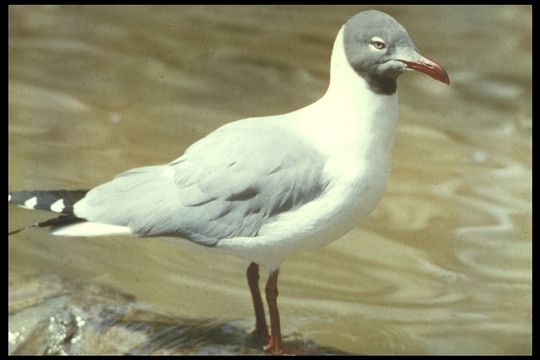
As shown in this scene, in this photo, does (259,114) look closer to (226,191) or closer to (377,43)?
(226,191)

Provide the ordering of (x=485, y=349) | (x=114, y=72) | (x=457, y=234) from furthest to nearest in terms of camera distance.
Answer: (x=114, y=72) < (x=457, y=234) < (x=485, y=349)

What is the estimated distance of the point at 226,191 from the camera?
241cm

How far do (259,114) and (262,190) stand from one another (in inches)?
104

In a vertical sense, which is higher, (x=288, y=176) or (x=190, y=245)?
(x=288, y=176)

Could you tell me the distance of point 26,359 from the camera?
9.43 feet

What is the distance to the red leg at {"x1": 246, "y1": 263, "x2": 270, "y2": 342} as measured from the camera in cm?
266

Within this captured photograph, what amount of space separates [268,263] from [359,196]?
30cm

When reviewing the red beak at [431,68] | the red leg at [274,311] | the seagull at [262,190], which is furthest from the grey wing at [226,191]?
the red beak at [431,68]

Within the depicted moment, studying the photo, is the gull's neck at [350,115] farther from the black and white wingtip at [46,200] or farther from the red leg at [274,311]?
the black and white wingtip at [46,200]

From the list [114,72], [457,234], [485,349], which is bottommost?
[485,349]

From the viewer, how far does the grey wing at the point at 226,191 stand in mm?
2381

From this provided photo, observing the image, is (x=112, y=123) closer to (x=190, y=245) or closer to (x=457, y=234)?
(x=457, y=234)

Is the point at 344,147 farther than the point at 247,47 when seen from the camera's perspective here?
No

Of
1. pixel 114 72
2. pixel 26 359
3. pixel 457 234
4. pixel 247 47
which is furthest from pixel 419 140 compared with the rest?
pixel 26 359
